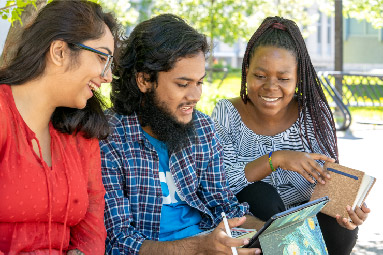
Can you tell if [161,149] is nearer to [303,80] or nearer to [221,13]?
[303,80]

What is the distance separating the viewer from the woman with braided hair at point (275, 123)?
139 inches

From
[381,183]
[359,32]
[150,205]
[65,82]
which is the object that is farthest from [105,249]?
[359,32]

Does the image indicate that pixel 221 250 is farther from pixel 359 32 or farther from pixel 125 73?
A: pixel 359 32

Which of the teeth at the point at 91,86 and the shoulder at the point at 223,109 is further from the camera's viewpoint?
the shoulder at the point at 223,109

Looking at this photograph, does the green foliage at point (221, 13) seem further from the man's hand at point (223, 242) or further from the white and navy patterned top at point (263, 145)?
the man's hand at point (223, 242)

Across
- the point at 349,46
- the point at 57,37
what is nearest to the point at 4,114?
the point at 57,37

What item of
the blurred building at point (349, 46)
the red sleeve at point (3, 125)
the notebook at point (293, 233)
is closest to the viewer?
the red sleeve at point (3, 125)

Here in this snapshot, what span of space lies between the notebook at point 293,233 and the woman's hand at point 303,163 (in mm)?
489

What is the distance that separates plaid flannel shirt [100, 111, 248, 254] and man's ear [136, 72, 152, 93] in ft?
0.58

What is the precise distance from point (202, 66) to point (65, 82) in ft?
2.84

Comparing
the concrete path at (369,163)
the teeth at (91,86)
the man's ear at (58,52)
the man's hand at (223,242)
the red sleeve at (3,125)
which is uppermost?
the man's ear at (58,52)

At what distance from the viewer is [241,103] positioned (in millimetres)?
3939

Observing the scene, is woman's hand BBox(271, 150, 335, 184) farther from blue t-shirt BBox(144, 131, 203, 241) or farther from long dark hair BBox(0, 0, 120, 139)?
long dark hair BBox(0, 0, 120, 139)

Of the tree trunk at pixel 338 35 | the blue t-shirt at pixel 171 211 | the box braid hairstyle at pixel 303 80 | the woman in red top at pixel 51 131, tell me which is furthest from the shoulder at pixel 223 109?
the tree trunk at pixel 338 35
